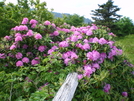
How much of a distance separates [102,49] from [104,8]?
735 inches

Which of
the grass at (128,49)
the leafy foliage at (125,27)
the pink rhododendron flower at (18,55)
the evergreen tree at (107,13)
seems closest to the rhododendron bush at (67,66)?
the pink rhododendron flower at (18,55)

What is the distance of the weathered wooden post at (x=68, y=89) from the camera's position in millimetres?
1548

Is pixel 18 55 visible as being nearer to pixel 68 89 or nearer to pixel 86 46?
pixel 86 46

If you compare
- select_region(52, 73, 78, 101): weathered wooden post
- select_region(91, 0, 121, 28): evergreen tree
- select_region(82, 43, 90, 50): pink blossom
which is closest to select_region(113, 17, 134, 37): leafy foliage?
select_region(91, 0, 121, 28): evergreen tree

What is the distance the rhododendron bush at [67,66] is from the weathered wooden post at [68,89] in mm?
Answer: 89

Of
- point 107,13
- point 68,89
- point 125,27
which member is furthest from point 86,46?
point 107,13

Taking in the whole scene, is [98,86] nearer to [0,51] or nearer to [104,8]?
[0,51]

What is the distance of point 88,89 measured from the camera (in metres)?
2.18

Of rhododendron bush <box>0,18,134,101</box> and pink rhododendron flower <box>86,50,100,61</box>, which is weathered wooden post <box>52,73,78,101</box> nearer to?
rhododendron bush <box>0,18,134,101</box>

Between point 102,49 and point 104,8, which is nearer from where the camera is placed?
point 102,49

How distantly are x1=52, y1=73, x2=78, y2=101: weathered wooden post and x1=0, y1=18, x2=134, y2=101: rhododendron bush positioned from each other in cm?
9

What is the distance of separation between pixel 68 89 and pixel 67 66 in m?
0.72

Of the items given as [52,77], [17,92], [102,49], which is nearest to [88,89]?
[52,77]

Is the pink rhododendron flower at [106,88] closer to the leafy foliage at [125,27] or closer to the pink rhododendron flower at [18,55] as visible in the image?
the pink rhododendron flower at [18,55]
